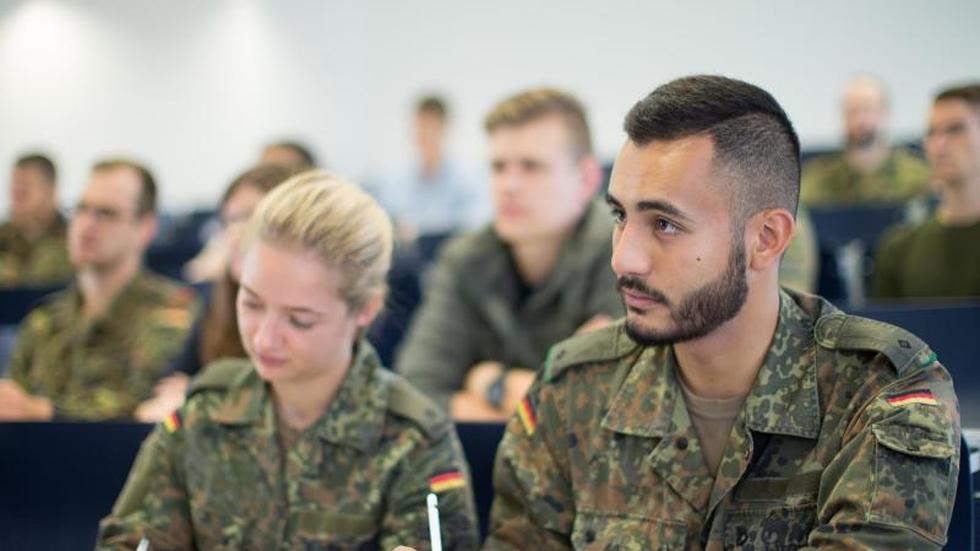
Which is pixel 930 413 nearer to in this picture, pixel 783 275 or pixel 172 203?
pixel 783 275

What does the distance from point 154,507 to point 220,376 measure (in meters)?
0.25

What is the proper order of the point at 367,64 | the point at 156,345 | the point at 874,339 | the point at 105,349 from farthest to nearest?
the point at 367,64 < the point at 105,349 < the point at 156,345 < the point at 874,339

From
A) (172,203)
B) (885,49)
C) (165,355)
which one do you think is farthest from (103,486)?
(172,203)

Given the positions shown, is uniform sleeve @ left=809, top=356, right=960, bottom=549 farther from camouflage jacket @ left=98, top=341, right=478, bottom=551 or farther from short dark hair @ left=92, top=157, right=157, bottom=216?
short dark hair @ left=92, top=157, right=157, bottom=216

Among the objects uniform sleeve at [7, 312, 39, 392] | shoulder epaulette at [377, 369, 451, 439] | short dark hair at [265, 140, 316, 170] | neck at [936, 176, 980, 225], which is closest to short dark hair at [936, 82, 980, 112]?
neck at [936, 176, 980, 225]

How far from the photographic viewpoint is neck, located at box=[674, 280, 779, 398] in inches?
58.7

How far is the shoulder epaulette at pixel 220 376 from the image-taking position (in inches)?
74.9

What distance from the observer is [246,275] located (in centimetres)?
182

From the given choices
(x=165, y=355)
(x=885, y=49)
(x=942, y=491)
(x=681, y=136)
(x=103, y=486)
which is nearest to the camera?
(x=942, y=491)

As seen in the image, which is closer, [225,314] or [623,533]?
[623,533]

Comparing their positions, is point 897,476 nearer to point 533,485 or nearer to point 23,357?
point 533,485

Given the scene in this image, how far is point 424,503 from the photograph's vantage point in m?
1.74

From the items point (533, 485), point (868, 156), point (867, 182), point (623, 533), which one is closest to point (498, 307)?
point (533, 485)

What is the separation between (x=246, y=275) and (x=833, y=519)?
3.26 ft
